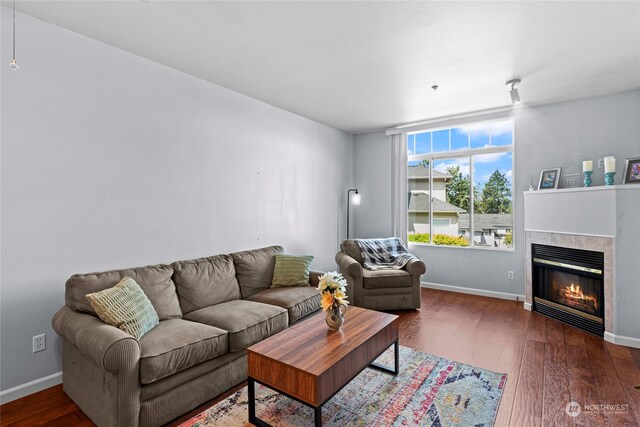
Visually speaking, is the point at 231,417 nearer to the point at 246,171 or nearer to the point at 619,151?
the point at 246,171

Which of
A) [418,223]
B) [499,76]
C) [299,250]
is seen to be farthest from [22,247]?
[418,223]

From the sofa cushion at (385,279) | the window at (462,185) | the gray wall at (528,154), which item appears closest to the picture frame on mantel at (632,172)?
the gray wall at (528,154)

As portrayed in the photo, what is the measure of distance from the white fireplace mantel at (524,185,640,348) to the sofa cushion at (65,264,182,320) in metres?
4.09

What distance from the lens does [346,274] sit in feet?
12.8

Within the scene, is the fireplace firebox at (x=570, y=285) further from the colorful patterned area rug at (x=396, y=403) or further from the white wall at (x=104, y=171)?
the white wall at (x=104, y=171)

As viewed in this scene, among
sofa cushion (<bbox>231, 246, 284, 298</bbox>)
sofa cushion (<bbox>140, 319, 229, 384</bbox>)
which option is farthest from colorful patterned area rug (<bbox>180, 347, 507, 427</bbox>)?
sofa cushion (<bbox>231, 246, 284, 298</bbox>)

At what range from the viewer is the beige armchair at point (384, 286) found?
3.80m

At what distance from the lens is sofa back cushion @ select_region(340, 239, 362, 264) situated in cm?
439

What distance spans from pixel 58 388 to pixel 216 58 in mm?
2892

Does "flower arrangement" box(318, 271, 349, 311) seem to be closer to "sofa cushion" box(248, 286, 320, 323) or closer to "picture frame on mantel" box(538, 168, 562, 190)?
"sofa cushion" box(248, 286, 320, 323)

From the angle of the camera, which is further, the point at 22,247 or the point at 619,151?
the point at 619,151

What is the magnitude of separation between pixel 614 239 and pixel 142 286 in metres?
4.36

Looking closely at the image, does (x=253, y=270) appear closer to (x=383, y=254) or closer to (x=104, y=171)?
(x=104, y=171)

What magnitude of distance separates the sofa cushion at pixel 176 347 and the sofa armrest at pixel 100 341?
0.09 metres
